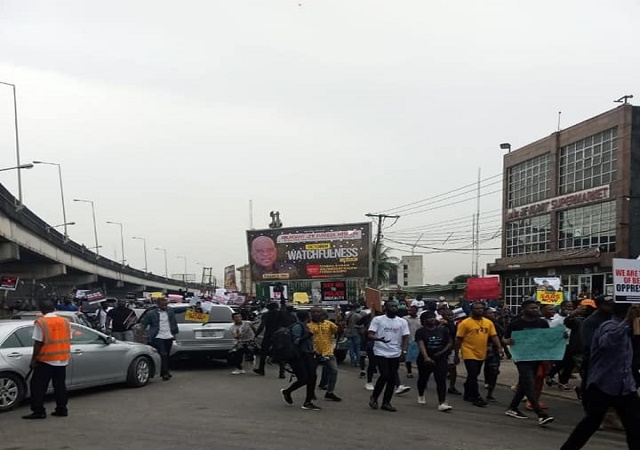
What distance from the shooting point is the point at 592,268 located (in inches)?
1494

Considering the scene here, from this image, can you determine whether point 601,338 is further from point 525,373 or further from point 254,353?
point 254,353

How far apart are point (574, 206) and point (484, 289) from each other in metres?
20.1

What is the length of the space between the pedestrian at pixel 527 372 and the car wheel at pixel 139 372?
640 centimetres

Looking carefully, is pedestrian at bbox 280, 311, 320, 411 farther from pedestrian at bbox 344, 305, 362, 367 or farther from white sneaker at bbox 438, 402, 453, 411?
pedestrian at bbox 344, 305, 362, 367

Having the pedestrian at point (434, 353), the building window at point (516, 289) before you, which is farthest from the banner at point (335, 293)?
the building window at point (516, 289)

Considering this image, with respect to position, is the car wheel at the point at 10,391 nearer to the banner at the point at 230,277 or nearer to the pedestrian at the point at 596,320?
the pedestrian at the point at 596,320

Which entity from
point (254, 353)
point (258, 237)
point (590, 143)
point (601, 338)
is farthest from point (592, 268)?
point (601, 338)

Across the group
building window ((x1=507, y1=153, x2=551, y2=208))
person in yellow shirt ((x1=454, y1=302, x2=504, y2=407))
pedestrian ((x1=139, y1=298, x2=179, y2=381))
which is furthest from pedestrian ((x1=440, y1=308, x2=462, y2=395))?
building window ((x1=507, y1=153, x2=551, y2=208))

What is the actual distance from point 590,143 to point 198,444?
37.5 meters

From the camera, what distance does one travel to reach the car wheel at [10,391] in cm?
930

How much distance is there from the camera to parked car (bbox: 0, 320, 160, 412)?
31.0ft

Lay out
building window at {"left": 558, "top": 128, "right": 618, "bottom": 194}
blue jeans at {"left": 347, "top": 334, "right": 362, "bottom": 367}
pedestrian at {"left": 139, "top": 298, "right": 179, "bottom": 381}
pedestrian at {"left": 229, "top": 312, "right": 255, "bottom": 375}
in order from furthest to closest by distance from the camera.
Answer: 1. building window at {"left": 558, "top": 128, "right": 618, "bottom": 194}
2. blue jeans at {"left": 347, "top": 334, "right": 362, "bottom": 367}
3. pedestrian at {"left": 229, "top": 312, "right": 255, "bottom": 375}
4. pedestrian at {"left": 139, "top": 298, "right": 179, "bottom": 381}

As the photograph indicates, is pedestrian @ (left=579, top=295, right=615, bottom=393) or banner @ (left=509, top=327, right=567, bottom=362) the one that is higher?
pedestrian @ (left=579, top=295, right=615, bottom=393)

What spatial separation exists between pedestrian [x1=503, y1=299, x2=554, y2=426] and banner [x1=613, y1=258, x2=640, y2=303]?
1.33 m
